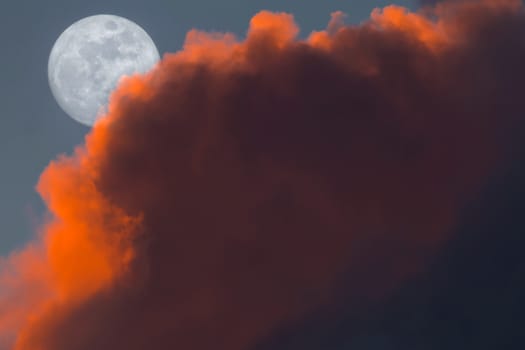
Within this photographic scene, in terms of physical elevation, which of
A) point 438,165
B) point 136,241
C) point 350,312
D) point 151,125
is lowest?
point 350,312

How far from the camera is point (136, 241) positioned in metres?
52.6

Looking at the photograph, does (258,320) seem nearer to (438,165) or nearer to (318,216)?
(318,216)

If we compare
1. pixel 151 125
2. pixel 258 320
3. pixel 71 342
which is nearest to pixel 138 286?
pixel 71 342

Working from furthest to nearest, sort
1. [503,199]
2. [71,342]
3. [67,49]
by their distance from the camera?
[67,49]
[503,199]
[71,342]

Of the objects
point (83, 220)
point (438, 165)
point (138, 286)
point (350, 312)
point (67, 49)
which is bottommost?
point (350, 312)

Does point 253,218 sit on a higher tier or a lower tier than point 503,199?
higher

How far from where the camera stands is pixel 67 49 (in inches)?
2532

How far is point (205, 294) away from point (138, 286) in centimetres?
655

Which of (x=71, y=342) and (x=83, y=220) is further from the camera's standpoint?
(x=83, y=220)

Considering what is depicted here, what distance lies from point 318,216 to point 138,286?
768 inches

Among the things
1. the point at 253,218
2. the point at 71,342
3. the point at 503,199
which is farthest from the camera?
the point at 503,199

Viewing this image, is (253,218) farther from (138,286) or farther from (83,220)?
(83,220)

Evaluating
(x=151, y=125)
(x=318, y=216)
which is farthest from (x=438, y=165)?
(x=151, y=125)

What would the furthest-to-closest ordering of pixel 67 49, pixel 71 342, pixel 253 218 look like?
pixel 67 49, pixel 253 218, pixel 71 342
